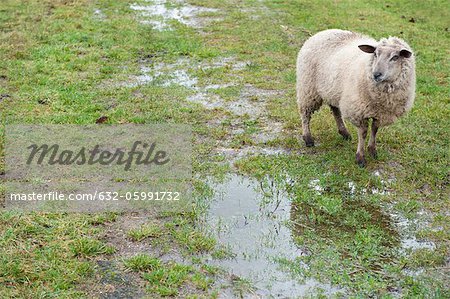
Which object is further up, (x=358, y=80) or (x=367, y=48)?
(x=367, y=48)

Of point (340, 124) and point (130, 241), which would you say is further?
point (340, 124)

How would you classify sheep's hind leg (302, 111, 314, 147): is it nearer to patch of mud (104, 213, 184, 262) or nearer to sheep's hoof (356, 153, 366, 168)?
sheep's hoof (356, 153, 366, 168)

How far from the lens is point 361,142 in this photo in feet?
23.1

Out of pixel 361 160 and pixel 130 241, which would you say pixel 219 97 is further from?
pixel 130 241

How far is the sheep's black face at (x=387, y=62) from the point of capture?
20.8 ft

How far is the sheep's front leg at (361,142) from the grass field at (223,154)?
0.41 feet

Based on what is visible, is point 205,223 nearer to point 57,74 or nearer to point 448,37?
point 57,74

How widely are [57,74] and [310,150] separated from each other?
5.14 meters

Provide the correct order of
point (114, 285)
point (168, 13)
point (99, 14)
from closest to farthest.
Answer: point (114, 285) → point (99, 14) → point (168, 13)

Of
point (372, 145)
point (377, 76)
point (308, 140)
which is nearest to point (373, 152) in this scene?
point (372, 145)

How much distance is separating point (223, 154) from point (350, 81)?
1.90 m

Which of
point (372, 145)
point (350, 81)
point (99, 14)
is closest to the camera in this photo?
point (350, 81)

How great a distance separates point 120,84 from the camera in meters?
9.88

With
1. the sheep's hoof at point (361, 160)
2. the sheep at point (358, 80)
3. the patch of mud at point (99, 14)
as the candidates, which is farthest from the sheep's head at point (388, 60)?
the patch of mud at point (99, 14)
